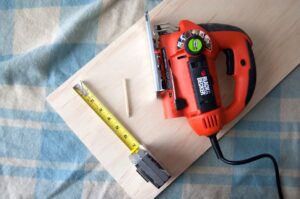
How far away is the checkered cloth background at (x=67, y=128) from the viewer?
88cm

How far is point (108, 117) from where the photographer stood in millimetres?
856

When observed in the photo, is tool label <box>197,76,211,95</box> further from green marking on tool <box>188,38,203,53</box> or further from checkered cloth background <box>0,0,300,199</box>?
checkered cloth background <box>0,0,300,199</box>

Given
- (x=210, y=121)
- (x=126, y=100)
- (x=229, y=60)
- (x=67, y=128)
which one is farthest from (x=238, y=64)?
(x=67, y=128)

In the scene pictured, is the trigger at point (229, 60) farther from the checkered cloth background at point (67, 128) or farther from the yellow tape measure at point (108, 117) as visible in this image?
the yellow tape measure at point (108, 117)

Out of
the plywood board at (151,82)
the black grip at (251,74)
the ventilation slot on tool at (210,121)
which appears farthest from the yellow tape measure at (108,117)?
the black grip at (251,74)

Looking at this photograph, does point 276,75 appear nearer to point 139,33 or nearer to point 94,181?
point 139,33

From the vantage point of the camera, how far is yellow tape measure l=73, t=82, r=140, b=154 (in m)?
0.85

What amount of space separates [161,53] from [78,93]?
0.21m

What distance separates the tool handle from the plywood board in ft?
0.21

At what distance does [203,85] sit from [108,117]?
233 millimetres

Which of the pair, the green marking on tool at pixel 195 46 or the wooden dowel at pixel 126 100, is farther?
the wooden dowel at pixel 126 100

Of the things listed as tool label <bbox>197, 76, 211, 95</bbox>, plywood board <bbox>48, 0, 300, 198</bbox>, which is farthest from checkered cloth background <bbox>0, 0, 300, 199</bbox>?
tool label <bbox>197, 76, 211, 95</bbox>

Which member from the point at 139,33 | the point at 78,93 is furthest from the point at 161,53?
the point at 78,93

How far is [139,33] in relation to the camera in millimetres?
876
